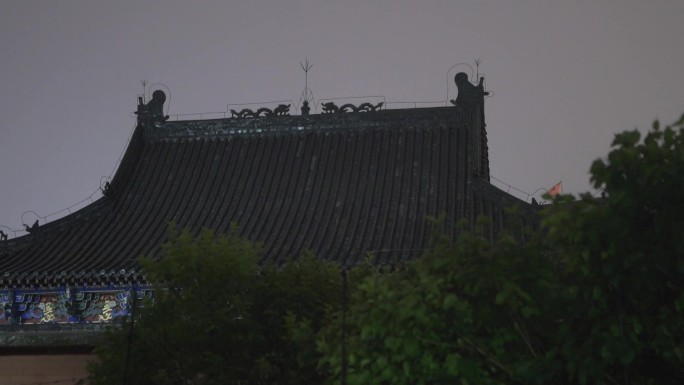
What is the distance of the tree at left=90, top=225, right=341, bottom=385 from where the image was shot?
11.9m

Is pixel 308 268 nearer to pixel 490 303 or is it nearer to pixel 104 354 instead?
pixel 104 354

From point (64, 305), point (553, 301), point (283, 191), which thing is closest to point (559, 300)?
point (553, 301)

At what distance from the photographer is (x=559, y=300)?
335 inches

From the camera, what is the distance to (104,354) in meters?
12.2

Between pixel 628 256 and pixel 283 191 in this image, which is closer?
pixel 628 256

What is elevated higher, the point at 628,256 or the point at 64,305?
the point at 64,305

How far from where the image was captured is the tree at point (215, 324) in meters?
11.9

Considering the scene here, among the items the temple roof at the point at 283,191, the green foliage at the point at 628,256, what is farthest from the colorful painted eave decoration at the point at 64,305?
Answer: the green foliage at the point at 628,256

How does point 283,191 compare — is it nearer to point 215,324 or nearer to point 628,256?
A: point 215,324

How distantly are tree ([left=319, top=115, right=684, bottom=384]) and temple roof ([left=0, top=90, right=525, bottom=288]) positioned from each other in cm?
880

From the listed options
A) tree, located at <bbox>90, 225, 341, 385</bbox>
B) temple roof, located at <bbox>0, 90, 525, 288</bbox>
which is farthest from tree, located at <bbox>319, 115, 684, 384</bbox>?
temple roof, located at <bbox>0, 90, 525, 288</bbox>

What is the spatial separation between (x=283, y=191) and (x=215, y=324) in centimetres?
978

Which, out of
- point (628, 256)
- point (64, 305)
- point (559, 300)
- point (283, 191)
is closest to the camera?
point (628, 256)

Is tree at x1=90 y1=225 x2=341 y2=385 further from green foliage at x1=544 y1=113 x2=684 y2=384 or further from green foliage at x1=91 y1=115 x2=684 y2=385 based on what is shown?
green foliage at x1=544 y1=113 x2=684 y2=384
